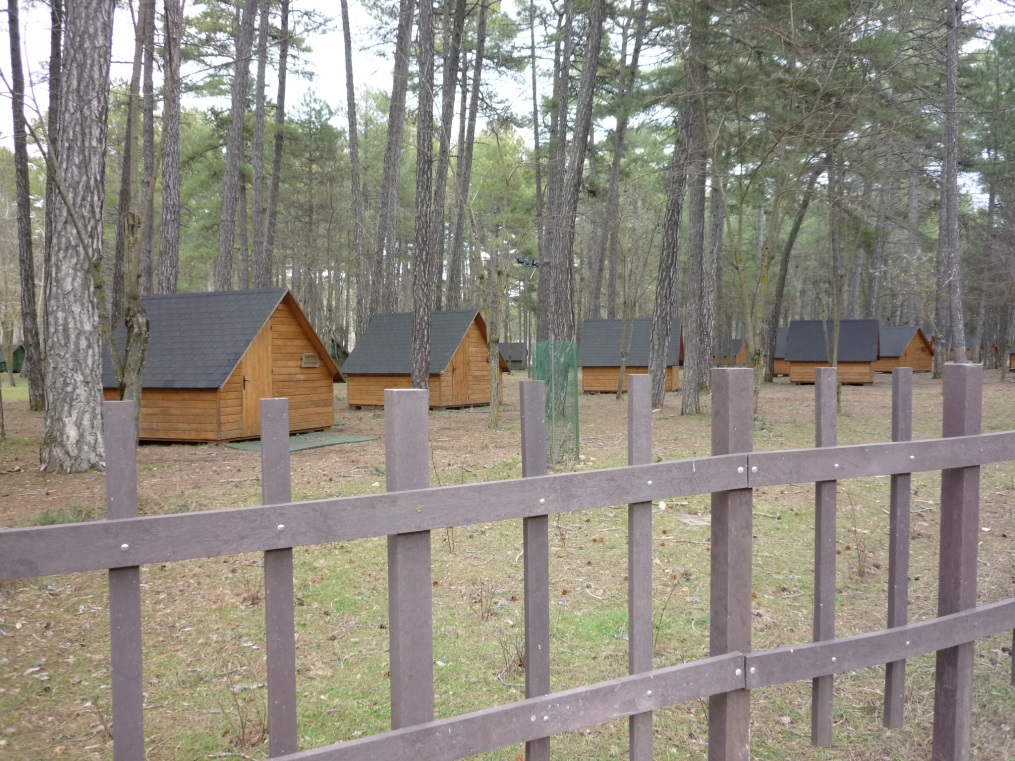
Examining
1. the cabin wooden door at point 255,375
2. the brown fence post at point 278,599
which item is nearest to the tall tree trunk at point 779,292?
the cabin wooden door at point 255,375

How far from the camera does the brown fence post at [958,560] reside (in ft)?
9.61

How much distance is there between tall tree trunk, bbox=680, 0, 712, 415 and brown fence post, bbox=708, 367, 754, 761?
12083 mm

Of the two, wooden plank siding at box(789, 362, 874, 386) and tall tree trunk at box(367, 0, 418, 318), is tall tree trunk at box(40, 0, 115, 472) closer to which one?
tall tree trunk at box(367, 0, 418, 318)

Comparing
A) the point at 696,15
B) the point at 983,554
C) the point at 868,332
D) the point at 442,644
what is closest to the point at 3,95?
the point at 442,644

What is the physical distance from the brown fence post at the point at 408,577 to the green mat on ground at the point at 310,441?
11395mm

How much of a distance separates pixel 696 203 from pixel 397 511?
61.0ft

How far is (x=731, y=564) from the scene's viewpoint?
2.45 meters

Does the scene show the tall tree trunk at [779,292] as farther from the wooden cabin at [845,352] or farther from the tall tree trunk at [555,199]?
the tall tree trunk at [555,199]

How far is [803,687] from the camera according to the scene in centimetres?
406

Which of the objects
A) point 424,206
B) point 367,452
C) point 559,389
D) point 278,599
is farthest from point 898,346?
point 278,599

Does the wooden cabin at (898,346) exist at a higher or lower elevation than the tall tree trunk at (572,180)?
lower

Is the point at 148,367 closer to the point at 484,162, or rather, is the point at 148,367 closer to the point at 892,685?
the point at 892,685

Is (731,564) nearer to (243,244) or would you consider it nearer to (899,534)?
(899,534)

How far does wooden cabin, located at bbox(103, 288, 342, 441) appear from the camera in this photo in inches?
552
